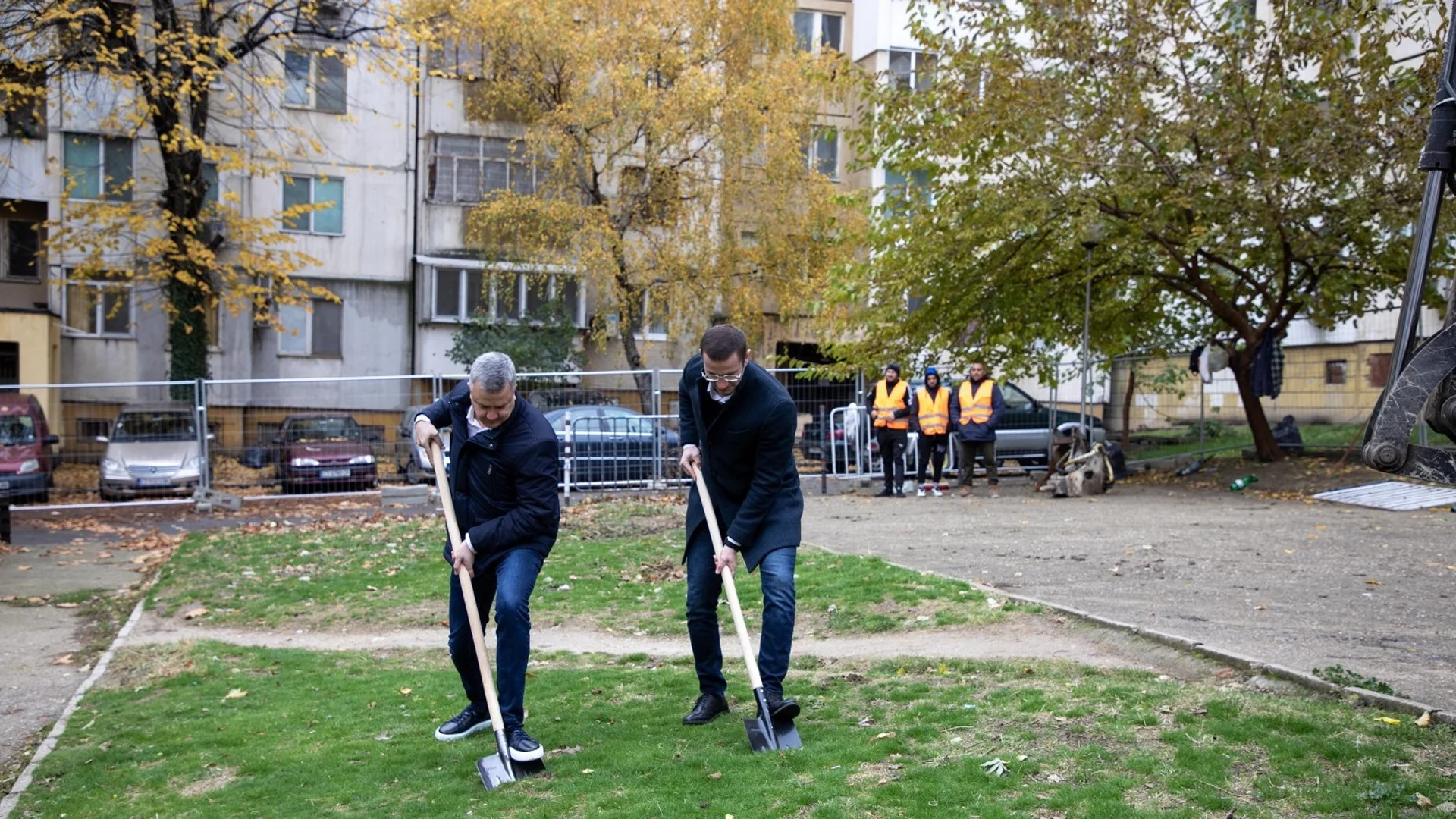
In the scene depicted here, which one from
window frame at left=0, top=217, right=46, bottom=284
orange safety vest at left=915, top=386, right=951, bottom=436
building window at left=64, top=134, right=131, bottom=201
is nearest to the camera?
orange safety vest at left=915, top=386, right=951, bottom=436

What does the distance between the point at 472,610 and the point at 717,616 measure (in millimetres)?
1223

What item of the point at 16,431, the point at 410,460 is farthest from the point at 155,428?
the point at 410,460

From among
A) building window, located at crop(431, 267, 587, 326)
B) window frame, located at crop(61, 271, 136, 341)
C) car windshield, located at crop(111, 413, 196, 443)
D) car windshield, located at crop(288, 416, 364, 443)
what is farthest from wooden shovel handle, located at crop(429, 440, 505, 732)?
window frame, located at crop(61, 271, 136, 341)

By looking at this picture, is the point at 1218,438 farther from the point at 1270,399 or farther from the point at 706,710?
the point at 706,710

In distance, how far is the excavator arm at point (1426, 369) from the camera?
4.43 metres

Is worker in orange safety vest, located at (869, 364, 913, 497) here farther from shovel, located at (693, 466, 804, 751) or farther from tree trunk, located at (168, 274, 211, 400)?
tree trunk, located at (168, 274, 211, 400)

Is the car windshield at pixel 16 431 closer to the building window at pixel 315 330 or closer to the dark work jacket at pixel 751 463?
the building window at pixel 315 330

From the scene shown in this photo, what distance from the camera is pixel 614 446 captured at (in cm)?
1966

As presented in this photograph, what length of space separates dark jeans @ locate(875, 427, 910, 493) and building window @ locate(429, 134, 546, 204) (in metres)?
17.1

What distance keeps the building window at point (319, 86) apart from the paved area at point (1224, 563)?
20.9 meters

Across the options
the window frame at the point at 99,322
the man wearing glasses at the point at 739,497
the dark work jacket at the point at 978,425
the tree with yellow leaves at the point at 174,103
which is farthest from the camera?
the window frame at the point at 99,322

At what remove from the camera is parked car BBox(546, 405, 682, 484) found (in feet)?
63.8

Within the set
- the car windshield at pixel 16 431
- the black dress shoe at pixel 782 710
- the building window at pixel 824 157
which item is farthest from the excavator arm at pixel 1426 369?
the building window at pixel 824 157

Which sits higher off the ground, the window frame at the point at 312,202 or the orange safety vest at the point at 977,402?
the window frame at the point at 312,202
